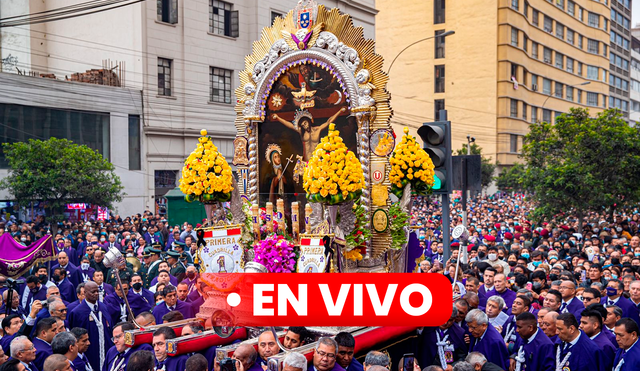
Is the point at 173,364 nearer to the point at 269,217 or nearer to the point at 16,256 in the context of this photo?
the point at 269,217

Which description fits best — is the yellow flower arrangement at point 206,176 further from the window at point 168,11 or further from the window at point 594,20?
the window at point 594,20

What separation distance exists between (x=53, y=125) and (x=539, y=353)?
25038 mm

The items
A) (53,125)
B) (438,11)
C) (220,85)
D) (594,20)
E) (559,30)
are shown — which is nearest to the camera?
(53,125)

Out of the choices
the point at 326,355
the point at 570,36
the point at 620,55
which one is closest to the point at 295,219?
the point at 326,355

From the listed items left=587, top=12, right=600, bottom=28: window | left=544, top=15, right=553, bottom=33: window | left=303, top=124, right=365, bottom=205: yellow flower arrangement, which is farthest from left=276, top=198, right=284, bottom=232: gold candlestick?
left=587, top=12, right=600, bottom=28: window

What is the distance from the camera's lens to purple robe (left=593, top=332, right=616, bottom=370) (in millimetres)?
6875

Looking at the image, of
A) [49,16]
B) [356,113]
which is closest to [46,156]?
[49,16]

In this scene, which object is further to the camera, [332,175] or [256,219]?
[256,219]

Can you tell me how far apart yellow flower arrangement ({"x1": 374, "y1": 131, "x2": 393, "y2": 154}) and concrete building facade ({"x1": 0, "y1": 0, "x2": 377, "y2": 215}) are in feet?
72.5

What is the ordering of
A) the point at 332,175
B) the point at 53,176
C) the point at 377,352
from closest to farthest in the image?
the point at 377,352, the point at 332,175, the point at 53,176

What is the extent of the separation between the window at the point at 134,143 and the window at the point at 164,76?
1847 millimetres

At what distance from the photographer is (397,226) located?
9.59 meters

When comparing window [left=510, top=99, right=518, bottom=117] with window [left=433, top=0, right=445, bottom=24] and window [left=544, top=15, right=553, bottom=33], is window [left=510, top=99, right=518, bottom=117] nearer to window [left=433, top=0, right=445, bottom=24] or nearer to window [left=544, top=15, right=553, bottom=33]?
window [left=433, top=0, right=445, bottom=24]

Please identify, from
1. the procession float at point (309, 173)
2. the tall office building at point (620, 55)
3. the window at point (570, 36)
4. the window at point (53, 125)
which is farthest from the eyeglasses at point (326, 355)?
the tall office building at point (620, 55)
